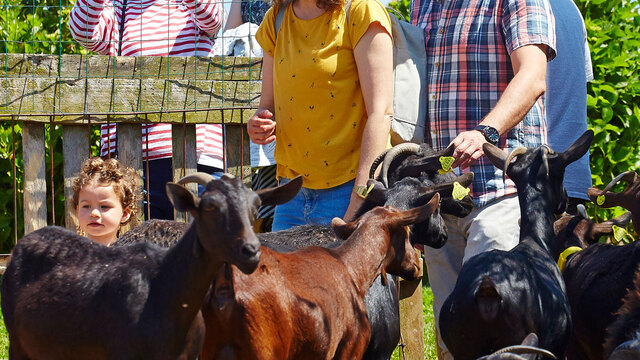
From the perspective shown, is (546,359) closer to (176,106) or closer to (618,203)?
(618,203)

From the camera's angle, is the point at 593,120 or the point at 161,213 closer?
the point at 161,213

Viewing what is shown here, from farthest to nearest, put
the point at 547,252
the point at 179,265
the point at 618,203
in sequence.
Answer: the point at 618,203 → the point at 547,252 → the point at 179,265

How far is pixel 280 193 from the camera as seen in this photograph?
10.6 feet

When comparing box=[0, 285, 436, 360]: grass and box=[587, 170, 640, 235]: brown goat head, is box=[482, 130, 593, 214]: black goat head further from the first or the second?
box=[0, 285, 436, 360]: grass

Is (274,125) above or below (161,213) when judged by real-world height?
above

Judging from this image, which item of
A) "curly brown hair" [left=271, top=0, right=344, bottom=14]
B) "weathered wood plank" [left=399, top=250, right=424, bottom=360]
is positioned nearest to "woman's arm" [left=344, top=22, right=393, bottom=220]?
"curly brown hair" [left=271, top=0, right=344, bottom=14]

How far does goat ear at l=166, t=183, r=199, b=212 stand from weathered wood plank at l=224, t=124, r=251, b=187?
328 centimetres

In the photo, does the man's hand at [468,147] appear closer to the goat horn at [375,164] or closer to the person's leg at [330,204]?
the goat horn at [375,164]

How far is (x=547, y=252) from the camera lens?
14.4 ft

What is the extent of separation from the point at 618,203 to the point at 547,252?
0.97 metres

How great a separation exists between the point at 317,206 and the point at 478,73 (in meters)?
1.21

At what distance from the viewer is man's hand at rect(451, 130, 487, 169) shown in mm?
4324

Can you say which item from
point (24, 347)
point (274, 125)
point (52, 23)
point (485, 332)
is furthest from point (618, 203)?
point (52, 23)

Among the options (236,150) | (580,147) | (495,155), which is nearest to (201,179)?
(495,155)
